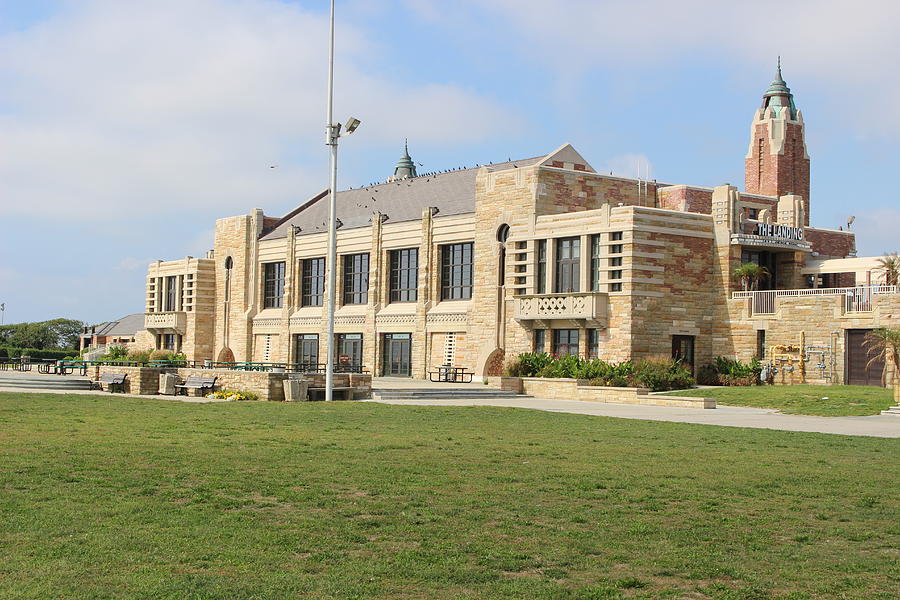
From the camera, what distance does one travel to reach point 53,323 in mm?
125250

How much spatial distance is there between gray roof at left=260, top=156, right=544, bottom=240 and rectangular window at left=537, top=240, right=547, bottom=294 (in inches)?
254

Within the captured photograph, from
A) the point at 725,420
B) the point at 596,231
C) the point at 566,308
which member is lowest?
the point at 725,420

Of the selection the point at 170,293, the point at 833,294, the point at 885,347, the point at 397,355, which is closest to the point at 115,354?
the point at 170,293

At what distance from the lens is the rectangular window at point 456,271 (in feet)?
182

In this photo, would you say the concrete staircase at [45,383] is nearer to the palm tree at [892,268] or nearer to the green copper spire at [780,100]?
the palm tree at [892,268]

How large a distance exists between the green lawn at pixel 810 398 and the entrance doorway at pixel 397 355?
20025 millimetres

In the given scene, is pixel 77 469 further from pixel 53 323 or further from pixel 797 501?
pixel 53 323

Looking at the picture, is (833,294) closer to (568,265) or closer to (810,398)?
(810,398)

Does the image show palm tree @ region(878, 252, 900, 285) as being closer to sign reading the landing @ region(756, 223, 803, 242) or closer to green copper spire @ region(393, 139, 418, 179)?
sign reading the landing @ region(756, 223, 803, 242)

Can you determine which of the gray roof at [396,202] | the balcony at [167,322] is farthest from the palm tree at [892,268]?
the balcony at [167,322]

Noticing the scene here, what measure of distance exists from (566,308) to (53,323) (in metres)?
93.4

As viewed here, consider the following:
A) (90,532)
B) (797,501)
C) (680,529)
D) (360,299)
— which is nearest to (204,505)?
(90,532)

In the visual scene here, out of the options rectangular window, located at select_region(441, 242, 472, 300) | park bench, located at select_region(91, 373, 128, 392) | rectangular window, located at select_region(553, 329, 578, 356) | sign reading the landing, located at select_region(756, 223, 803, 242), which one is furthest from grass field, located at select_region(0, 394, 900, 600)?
rectangular window, located at select_region(441, 242, 472, 300)

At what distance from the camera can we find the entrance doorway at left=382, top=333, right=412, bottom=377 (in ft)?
190
